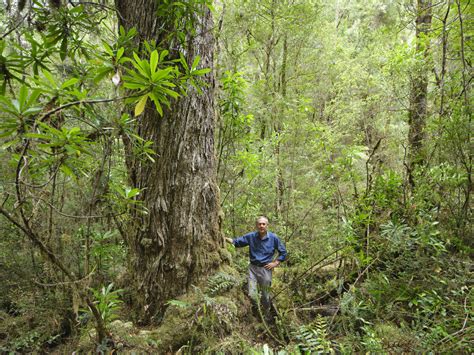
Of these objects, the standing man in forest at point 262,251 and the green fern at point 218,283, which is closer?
the green fern at point 218,283

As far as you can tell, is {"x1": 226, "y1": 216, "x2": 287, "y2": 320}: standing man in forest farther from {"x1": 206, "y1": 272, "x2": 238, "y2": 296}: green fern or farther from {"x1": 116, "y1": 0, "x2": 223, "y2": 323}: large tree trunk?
{"x1": 116, "y1": 0, "x2": 223, "y2": 323}: large tree trunk

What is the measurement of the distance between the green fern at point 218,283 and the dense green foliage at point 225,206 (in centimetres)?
4

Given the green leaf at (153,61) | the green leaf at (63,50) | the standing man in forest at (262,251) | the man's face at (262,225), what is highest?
the green leaf at (63,50)

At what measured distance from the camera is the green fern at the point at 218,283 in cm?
290

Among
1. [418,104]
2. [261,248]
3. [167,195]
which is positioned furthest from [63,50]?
[418,104]

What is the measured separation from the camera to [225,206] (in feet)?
17.6

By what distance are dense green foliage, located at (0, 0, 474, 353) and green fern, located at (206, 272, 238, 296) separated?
43mm

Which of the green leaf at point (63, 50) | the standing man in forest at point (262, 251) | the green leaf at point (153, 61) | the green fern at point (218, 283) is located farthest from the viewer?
the standing man in forest at point (262, 251)

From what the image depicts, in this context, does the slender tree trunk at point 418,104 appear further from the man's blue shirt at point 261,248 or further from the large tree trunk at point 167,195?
the large tree trunk at point 167,195

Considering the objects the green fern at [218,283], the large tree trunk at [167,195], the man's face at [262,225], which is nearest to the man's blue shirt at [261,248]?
the man's face at [262,225]

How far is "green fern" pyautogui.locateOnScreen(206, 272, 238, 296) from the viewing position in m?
2.90

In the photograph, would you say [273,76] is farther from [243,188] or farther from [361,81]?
[243,188]

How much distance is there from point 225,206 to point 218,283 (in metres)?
2.42

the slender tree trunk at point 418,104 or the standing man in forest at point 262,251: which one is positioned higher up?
the slender tree trunk at point 418,104
